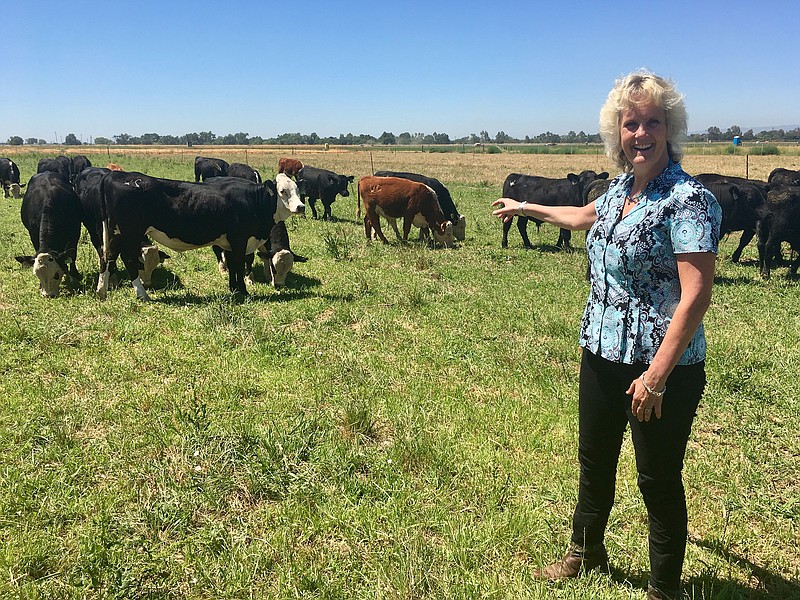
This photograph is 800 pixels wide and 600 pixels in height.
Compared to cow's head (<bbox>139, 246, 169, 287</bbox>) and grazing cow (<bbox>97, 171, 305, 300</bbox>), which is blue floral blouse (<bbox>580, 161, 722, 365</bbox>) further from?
cow's head (<bbox>139, 246, 169, 287</bbox>)

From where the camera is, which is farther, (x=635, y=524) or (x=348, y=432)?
(x=348, y=432)

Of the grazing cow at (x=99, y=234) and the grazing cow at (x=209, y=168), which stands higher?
the grazing cow at (x=209, y=168)

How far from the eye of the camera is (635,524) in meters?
3.39

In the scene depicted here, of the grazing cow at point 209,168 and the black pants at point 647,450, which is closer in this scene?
the black pants at point 647,450

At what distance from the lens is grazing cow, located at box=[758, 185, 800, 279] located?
31.6ft

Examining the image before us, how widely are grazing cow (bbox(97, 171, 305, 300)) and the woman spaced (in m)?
6.93

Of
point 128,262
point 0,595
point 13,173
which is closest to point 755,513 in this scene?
point 0,595

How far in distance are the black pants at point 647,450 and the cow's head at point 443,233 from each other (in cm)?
1065

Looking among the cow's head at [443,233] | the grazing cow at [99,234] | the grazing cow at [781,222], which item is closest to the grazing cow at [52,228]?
the grazing cow at [99,234]

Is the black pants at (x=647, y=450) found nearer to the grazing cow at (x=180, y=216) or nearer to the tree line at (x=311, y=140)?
the grazing cow at (x=180, y=216)

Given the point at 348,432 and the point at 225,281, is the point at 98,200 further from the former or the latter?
the point at 348,432

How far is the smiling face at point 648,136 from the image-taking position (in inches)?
89.4

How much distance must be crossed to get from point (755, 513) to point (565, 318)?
4134mm

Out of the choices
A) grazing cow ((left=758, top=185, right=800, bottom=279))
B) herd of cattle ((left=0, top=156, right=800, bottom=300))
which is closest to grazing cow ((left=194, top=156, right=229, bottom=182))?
herd of cattle ((left=0, top=156, right=800, bottom=300))
